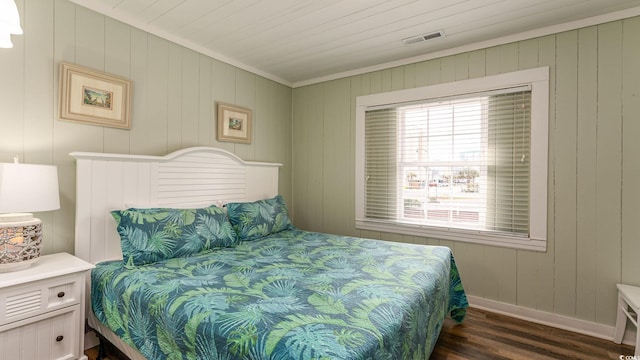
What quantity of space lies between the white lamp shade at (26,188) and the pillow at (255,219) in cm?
127

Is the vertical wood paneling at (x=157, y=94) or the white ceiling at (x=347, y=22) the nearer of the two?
the white ceiling at (x=347, y=22)

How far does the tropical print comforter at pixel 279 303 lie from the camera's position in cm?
111

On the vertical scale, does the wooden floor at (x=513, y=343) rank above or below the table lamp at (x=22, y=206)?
below

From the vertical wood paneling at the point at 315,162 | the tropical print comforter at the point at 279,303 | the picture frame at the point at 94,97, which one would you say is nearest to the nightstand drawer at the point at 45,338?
the tropical print comforter at the point at 279,303

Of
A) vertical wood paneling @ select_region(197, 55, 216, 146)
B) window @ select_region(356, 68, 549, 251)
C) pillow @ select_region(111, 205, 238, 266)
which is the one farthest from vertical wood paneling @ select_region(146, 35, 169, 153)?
window @ select_region(356, 68, 549, 251)

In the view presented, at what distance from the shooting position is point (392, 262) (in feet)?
6.73

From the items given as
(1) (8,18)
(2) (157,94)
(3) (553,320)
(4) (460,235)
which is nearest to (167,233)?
(2) (157,94)

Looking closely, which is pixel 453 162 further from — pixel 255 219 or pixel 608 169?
pixel 255 219

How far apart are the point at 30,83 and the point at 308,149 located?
103 inches

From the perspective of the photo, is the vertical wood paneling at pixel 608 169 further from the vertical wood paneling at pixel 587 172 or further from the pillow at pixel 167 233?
the pillow at pixel 167 233

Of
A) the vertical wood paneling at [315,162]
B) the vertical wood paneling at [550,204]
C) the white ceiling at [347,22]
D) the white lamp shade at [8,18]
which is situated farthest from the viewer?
the vertical wood paneling at [315,162]

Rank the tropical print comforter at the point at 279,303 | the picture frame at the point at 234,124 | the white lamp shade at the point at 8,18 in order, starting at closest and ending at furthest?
the tropical print comforter at the point at 279,303, the white lamp shade at the point at 8,18, the picture frame at the point at 234,124

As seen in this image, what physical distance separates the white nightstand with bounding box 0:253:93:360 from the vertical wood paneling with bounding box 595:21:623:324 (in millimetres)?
3589

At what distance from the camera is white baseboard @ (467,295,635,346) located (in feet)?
7.45
